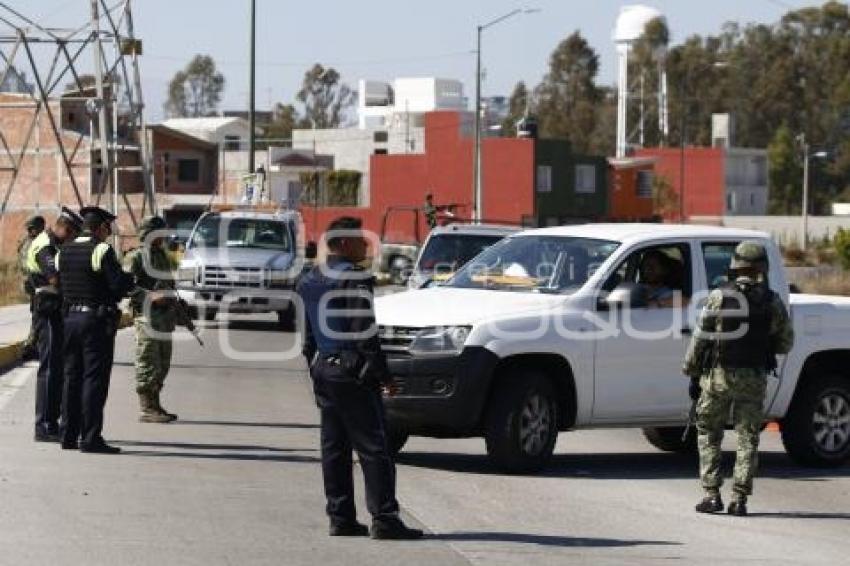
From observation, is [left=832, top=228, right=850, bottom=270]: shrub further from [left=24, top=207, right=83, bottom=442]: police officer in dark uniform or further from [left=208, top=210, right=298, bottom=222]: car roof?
[left=24, top=207, right=83, bottom=442]: police officer in dark uniform

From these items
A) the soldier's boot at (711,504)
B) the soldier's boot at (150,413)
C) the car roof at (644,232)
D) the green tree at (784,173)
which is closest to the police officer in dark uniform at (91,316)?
the soldier's boot at (150,413)

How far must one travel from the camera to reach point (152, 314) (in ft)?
52.6

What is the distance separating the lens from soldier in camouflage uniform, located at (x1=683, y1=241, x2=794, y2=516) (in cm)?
1163

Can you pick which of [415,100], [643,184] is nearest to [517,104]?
[415,100]

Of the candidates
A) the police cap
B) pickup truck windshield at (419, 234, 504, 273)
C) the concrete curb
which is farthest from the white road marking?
pickup truck windshield at (419, 234, 504, 273)

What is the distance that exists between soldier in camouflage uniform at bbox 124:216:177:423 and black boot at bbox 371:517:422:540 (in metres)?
6.32

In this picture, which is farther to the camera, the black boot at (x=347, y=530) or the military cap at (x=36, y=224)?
the military cap at (x=36, y=224)

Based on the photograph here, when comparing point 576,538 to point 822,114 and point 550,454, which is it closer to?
point 550,454

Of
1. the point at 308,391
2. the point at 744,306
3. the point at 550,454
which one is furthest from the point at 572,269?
the point at 308,391

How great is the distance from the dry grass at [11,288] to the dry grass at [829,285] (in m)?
18.9

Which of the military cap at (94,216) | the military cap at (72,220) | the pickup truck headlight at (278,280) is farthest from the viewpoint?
the pickup truck headlight at (278,280)

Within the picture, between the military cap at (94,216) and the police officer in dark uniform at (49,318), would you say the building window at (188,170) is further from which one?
the military cap at (94,216)

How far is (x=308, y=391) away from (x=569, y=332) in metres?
7.92

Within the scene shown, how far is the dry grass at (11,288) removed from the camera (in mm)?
38059
